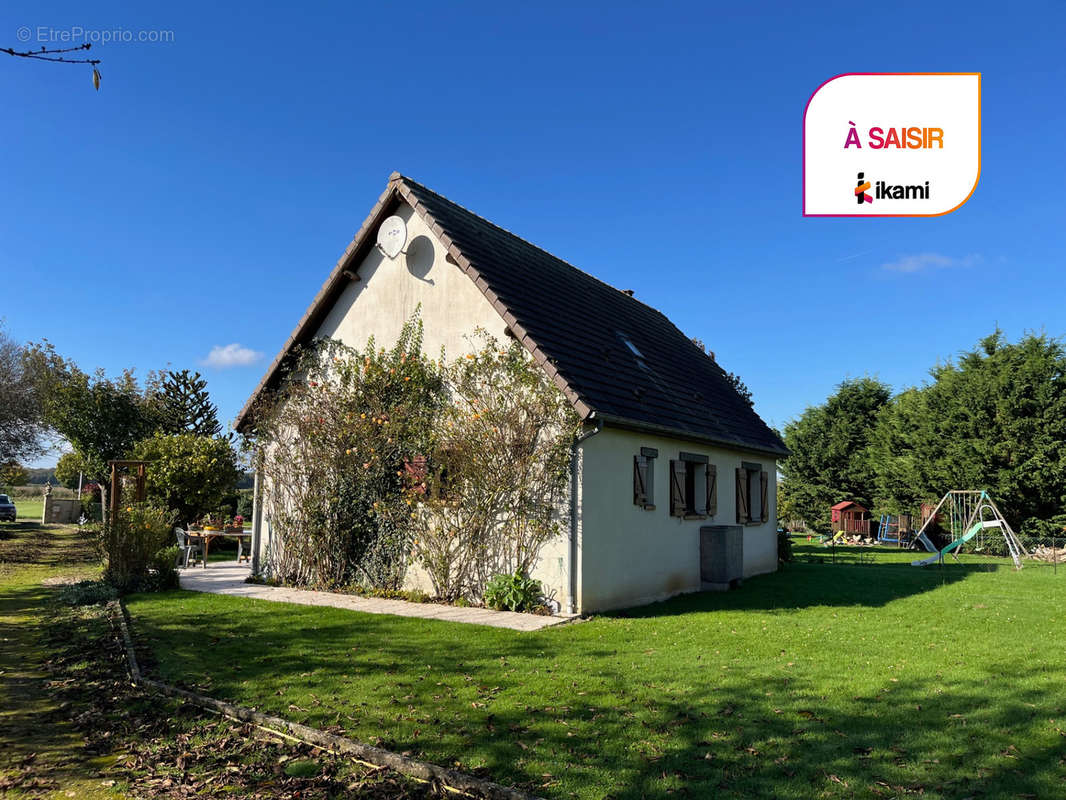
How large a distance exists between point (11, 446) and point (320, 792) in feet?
120

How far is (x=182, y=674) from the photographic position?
24.1ft

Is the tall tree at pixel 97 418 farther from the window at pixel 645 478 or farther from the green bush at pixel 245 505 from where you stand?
the window at pixel 645 478

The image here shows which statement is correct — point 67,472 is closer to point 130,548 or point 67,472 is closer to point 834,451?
point 130,548

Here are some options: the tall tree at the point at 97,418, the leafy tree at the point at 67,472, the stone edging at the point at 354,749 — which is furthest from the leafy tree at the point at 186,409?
the stone edging at the point at 354,749

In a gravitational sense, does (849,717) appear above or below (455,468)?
below

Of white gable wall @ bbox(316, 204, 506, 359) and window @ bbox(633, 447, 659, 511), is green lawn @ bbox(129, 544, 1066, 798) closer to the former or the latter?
window @ bbox(633, 447, 659, 511)

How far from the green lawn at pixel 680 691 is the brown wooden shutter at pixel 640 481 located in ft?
6.11

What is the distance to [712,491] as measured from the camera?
1534 centimetres

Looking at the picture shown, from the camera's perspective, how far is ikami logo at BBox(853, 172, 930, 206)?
38.6ft

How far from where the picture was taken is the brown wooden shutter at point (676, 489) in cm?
1357

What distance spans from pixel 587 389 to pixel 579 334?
2580 mm

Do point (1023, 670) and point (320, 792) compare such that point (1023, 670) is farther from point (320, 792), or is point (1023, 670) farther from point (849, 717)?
point (320, 792)

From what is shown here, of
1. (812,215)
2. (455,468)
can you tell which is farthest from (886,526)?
(455,468)

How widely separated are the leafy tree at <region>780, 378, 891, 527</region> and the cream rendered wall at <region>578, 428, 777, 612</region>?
92.8 ft
